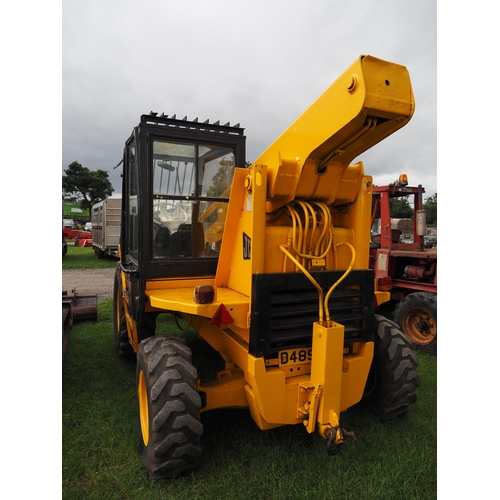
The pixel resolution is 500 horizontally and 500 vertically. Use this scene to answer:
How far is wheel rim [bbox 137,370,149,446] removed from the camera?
114 inches

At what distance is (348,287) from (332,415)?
940 mm

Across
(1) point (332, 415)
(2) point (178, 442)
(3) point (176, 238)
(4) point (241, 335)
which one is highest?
(3) point (176, 238)

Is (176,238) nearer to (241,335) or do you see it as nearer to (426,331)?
(241,335)

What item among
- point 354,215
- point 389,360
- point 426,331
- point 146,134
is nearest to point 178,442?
point 389,360

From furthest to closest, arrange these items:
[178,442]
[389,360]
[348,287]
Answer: [389,360] < [348,287] < [178,442]

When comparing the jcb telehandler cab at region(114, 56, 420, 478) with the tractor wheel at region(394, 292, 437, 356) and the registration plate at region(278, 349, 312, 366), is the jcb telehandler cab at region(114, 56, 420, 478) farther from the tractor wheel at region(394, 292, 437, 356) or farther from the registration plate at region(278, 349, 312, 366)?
the tractor wheel at region(394, 292, 437, 356)

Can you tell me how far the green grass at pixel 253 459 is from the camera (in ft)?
8.32

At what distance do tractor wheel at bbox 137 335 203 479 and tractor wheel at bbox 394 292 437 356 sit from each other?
4.09 meters

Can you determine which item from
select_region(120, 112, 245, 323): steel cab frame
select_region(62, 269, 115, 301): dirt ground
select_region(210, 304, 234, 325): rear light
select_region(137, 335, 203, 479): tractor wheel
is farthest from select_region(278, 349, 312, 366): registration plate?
select_region(62, 269, 115, 301): dirt ground

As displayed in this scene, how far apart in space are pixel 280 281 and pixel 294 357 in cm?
63

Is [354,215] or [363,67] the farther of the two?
[354,215]

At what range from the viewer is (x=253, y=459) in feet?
9.33

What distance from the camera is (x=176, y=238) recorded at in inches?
142

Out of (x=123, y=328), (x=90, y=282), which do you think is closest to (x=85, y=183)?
(x=90, y=282)
